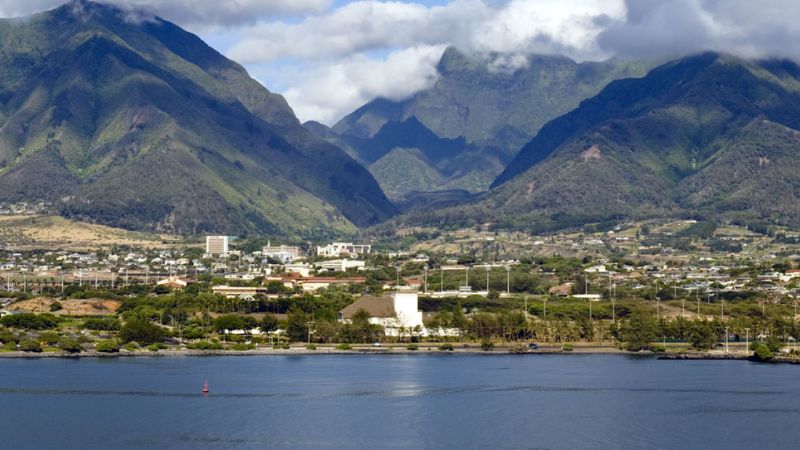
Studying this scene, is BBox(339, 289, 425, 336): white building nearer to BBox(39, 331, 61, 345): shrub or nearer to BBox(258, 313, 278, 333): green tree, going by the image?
BBox(258, 313, 278, 333): green tree

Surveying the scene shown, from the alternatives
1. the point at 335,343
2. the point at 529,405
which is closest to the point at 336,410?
the point at 529,405

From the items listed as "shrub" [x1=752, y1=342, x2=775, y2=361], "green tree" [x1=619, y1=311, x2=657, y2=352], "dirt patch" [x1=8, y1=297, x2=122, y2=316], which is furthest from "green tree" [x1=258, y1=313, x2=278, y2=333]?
"shrub" [x1=752, y1=342, x2=775, y2=361]

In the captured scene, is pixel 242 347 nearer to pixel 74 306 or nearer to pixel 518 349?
pixel 518 349

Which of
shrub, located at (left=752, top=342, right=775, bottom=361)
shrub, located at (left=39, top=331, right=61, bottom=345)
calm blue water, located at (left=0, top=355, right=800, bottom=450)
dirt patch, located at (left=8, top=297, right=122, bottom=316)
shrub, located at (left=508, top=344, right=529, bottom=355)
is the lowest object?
calm blue water, located at (left=0, top=355, right=800, bottom=450)

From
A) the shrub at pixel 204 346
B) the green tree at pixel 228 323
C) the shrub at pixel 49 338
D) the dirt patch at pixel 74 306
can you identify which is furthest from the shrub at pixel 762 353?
the dirt patch at pixel 74 306

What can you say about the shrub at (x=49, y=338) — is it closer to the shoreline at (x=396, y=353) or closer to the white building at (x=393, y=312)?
the shoreline at (x=396, y=353)

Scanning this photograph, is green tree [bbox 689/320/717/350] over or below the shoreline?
over

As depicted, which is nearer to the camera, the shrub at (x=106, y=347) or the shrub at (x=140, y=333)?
the shrub at (x=106, y=347)
